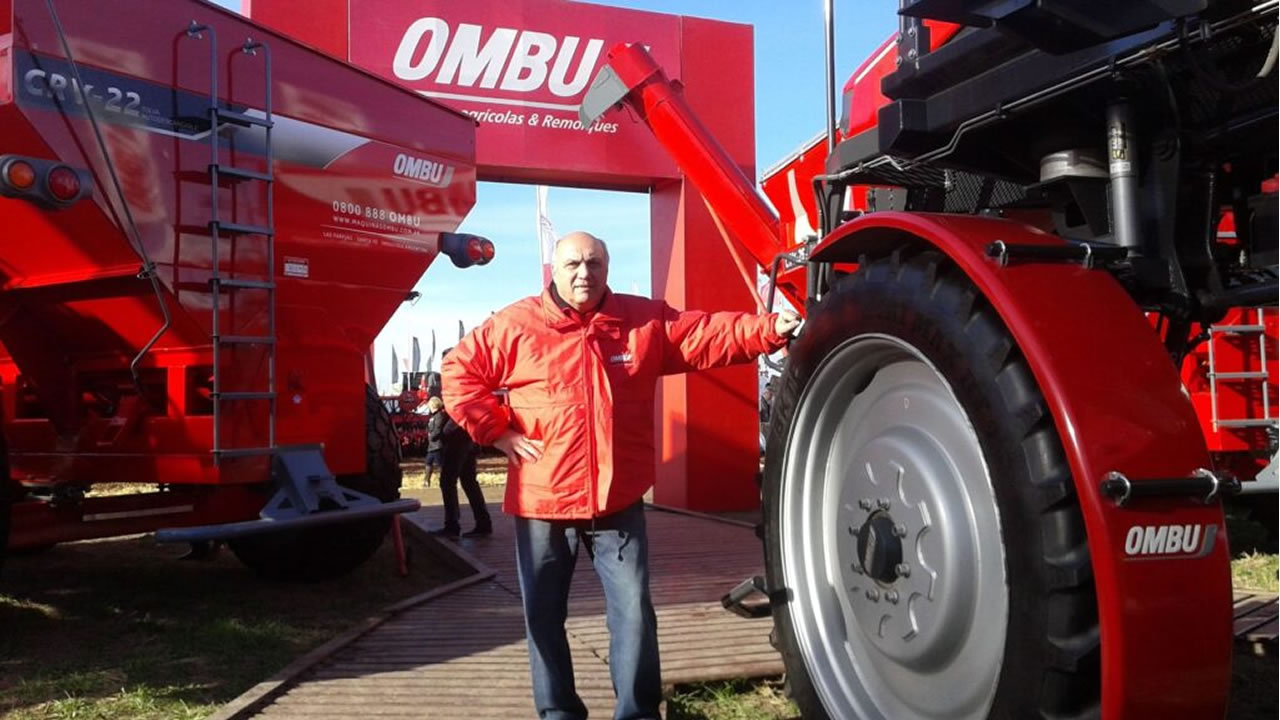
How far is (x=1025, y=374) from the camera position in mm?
1914

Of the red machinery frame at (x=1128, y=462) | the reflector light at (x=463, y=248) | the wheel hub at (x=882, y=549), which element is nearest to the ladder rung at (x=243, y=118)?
the reflector light at (x=463, y=248)

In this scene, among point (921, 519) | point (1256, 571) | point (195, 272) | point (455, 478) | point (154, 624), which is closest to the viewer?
point (921, 519)

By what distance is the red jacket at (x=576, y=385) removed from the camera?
3256mm

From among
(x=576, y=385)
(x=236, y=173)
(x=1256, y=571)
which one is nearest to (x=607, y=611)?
(x=576, y=385)

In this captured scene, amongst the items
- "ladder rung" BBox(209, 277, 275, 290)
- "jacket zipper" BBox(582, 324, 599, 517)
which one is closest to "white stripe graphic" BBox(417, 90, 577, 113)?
"ladder rung" BBox(209, 277, 275, 290)

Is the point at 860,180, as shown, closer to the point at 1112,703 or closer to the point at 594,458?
the point at 594,458

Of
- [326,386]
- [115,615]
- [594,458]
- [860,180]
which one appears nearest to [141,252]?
[326,386]

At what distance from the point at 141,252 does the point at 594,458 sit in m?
2.62

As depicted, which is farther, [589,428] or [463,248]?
[463,248]

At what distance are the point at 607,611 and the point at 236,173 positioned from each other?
2994 mm

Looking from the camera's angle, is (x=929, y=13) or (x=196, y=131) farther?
(x=196, y=131)

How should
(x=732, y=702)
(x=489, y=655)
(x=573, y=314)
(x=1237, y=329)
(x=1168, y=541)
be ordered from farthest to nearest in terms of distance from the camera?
(x=1237, y=329) → (x=489, y=655) → (x=732, y=702) → (x=573, y=314) → (x=1168, y=541)

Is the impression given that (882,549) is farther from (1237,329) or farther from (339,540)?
(339,540)

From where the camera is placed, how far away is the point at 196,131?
5.03 metres
